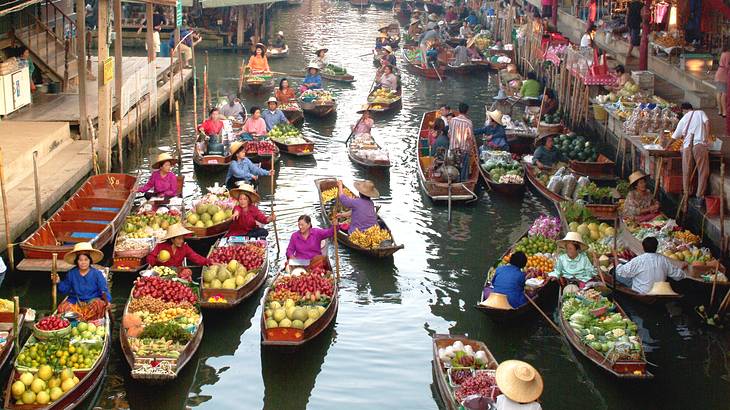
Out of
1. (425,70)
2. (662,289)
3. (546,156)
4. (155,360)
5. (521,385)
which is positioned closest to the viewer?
(521,385)

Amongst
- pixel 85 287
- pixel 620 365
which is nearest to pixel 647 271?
pixel 620 365

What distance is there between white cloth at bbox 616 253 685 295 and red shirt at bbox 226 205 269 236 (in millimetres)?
5243

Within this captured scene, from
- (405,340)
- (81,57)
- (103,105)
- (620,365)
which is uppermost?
(81,57)

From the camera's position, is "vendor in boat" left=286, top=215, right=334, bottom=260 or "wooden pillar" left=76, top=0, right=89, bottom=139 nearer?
"vendor in boat" left=286, top=215, right=334, bottom=260

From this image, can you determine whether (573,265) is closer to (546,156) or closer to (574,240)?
(574,240)

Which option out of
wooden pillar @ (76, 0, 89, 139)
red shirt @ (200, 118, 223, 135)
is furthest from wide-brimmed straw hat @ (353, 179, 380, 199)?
wooden pillar @ (76, 0, 89, 139)

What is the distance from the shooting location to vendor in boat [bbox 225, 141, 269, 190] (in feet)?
59.7

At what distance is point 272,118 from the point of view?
22656 millimetres

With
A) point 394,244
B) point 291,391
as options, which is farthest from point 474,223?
point 291,391

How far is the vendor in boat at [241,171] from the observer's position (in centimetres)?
1820

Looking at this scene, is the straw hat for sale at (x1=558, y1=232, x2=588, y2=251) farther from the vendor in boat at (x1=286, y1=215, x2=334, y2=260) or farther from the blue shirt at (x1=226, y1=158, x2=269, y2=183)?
the blue shirt at (x1=226, y1=158, x2=269, y2=183)

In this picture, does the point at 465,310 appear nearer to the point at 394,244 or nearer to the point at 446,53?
the point at 394,244

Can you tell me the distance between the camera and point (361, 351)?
12.7 metres

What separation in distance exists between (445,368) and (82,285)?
169 inches
